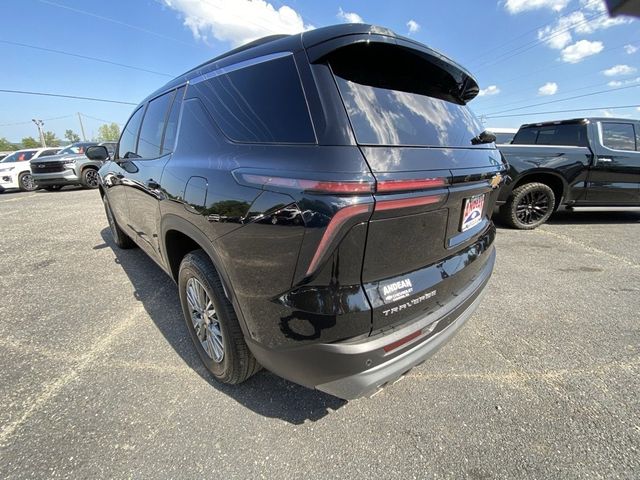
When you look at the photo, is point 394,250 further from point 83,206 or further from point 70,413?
point 83,206

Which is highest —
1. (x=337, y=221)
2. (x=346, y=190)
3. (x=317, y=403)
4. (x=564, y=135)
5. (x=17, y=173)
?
(x=564, y=135)

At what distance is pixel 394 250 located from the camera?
1.34 metres

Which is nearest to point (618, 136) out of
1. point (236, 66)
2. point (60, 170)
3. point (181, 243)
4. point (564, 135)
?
point (564, 135)

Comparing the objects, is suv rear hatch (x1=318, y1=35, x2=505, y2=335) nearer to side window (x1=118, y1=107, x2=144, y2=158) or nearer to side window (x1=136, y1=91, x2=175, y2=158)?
side window (x1=136, y1=91, x2=175, y2=158)

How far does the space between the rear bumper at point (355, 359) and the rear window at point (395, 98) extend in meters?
0.83

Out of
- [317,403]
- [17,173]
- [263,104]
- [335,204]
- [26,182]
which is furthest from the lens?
[26,182]

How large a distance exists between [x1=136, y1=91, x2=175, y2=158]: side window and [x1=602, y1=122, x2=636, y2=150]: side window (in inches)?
258

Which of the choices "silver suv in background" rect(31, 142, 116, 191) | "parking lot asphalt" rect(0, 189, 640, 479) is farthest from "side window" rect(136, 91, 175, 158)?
"silver suv in background" rect(31, 142, 116, 191)

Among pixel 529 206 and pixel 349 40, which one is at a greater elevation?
pixel 349 40

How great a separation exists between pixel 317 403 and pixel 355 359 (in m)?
0.82

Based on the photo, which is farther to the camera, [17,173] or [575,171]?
[17,173]

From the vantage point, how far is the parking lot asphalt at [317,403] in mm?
1542

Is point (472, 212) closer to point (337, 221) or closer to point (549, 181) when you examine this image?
point (337, 221)

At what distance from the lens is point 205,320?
2.04 meters
